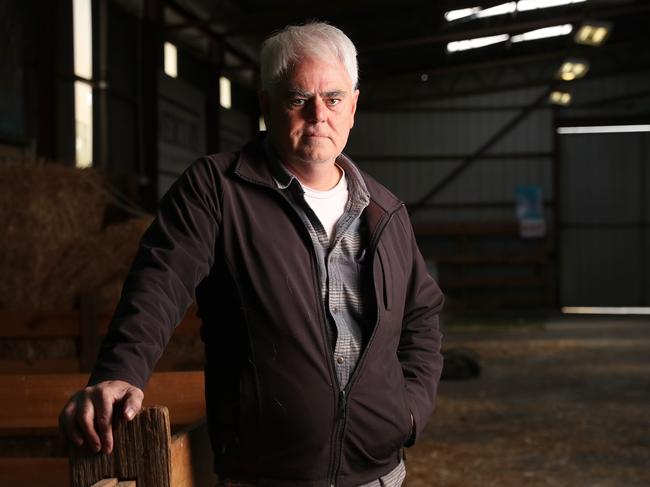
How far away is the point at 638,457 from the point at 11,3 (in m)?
6.62

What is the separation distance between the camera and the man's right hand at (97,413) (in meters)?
1.20

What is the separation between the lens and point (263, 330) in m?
1.46

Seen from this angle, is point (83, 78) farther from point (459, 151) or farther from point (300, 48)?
point (300, 48)

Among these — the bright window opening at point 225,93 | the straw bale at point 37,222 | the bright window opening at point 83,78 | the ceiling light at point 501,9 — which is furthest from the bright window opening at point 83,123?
the ceiling light at point 501,9

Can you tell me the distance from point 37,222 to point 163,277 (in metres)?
3.86

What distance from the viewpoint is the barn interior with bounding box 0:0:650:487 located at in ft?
15.2

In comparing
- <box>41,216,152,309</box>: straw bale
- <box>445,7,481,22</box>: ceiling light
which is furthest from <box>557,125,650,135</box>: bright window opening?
<box>41,216,152,309</box>: straw bale

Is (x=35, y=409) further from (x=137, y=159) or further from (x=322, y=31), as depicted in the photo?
(x=137, y=159)

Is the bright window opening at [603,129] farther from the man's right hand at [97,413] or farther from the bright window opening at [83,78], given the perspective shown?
the man's right hand at [97,413]

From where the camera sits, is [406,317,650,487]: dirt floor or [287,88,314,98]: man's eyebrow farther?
[406,317,650,487]: dirt floor

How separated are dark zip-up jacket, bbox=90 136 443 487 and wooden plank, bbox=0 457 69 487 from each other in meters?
0.97

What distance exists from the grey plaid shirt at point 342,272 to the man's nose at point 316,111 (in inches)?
3.9

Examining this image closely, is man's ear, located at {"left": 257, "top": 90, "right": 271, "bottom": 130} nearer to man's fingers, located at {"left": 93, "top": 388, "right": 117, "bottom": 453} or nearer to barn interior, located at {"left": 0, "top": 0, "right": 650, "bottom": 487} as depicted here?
man's fingers, located at {"left": 93, "top": 388, "right": 117, "bottom": 453}

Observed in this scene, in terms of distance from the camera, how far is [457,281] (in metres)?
17.1
